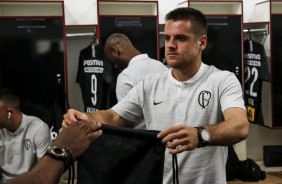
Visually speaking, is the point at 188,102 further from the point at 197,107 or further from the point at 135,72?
the point at 135,72

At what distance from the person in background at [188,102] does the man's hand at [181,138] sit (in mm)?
240

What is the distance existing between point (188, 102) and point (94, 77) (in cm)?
279

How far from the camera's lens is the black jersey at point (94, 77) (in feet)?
15.2

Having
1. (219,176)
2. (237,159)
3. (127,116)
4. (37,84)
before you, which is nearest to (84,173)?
(127,116)

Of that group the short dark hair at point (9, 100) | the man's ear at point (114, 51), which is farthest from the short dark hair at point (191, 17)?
the short dark hair at point (9, 100)

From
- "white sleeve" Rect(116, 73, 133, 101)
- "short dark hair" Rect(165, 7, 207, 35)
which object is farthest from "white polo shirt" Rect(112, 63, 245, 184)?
"white sleeve" Rect(116, 73, 133, 101)

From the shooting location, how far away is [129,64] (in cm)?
333

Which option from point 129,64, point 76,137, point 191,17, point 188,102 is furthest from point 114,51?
point 76,137

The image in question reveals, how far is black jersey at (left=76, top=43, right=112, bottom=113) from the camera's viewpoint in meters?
4.63

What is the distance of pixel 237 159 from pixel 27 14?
2.92m

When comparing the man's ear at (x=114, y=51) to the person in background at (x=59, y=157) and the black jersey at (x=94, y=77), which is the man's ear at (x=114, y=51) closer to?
the black jersey at (x=94, y=77)

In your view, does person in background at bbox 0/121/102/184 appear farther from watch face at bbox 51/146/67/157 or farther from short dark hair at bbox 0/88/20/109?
short dark hair at bbox 0/88/20/109

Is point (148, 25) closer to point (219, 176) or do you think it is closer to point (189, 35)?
point (189, 35)

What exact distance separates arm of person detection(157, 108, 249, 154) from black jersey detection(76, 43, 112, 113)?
9.40ft
